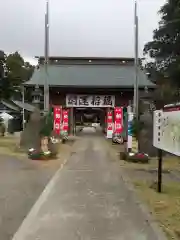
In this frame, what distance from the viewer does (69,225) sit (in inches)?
265

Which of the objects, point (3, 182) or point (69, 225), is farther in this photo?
point (3, 182)

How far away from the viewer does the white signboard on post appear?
28.7ft

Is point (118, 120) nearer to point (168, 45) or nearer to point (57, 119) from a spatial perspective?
point (57, 119)

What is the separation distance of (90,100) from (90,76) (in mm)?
3383

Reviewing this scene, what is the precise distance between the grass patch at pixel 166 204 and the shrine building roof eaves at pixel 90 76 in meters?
27.3

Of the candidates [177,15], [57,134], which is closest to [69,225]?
[177,15]

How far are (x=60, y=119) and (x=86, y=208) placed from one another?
26748mm

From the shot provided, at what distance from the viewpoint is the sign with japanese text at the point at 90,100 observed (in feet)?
127

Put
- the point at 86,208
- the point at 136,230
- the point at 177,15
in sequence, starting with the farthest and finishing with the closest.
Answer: the point at 177,15 < the point at 86,208 < the point at 136,230

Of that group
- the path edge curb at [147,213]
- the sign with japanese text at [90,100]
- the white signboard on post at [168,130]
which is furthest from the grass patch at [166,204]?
the sign with japanese text at [90,100]

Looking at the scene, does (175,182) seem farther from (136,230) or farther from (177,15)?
(177,15)

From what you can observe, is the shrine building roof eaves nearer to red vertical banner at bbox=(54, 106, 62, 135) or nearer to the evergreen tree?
the evergreen tree

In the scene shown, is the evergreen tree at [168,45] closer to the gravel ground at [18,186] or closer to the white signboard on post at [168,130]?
the gravel ground at [18,186]

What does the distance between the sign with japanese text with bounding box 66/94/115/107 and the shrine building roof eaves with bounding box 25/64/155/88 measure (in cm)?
123
